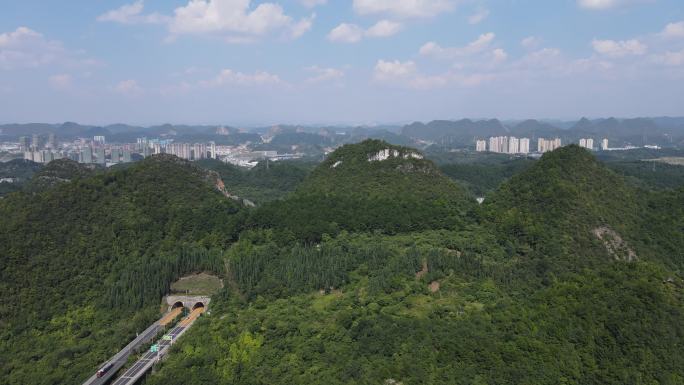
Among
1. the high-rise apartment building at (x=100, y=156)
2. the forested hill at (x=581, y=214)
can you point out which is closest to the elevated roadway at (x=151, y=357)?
the forested hill at (x=581, y=214)

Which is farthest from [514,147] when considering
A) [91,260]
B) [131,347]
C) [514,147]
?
[131,347]

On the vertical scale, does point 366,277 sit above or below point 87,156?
below

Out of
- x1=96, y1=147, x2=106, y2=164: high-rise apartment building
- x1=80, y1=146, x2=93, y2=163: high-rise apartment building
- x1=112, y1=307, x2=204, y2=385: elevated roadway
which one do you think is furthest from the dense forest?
x1=80, y1=146, x2=93, y2=163: high-rise apartment building

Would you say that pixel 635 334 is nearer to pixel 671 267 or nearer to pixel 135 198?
pixel 671 267

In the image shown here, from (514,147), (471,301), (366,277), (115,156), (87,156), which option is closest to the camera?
(471,301)

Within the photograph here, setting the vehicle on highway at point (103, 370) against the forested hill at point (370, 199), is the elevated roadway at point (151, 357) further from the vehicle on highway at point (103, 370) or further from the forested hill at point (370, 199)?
the forested hill at point (370, 199)

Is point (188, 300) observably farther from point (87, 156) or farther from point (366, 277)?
point (87, 156)

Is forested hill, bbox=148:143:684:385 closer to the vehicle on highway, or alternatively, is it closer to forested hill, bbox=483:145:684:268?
forested hill, bbox=483:145:684:268

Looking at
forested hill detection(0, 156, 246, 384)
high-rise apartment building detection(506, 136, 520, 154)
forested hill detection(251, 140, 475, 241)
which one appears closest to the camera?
forested hill detection(0, 156, 246, 384)
